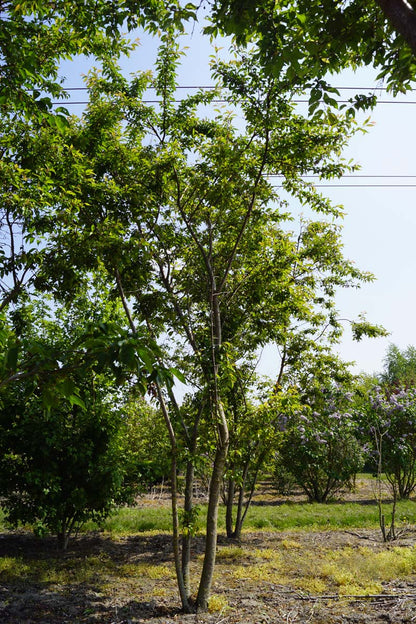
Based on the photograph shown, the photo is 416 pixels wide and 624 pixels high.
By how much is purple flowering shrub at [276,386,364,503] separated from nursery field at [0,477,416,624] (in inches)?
117

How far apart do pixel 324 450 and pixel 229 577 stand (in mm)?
7420

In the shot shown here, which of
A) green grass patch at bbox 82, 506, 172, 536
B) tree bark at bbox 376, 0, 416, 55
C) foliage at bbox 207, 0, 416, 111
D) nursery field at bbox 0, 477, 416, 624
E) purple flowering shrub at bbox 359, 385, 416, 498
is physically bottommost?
green grass patch at bbox 82, 506, 172, 536

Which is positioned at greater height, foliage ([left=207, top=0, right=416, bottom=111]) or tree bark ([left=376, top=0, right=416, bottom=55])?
foliage ([left=207, top=0, right=416, bottom=111])

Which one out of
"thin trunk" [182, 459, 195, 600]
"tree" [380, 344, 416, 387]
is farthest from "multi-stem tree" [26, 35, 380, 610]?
"tree" [380, 344, 416, 387]

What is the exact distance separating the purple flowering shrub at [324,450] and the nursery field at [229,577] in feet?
9.77

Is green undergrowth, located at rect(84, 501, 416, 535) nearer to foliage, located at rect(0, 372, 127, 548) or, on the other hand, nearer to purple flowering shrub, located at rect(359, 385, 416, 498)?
purple flowering shrub, located at rect(359, 385, 416, 498)

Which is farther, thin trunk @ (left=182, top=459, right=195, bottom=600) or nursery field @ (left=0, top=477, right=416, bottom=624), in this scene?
thin trunk @ (left=182, top=459, right=195, bottom=600)

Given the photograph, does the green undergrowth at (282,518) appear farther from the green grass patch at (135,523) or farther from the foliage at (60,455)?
the foliage at (60,455)

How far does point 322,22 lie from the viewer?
124 inches

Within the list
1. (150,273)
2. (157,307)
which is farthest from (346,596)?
(150,273)

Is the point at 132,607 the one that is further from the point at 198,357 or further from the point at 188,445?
the point at 198,357

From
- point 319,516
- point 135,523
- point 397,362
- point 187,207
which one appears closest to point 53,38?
point 187,207

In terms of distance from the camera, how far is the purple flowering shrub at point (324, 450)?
12.6 meters

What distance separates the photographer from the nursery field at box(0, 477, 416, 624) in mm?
4707
